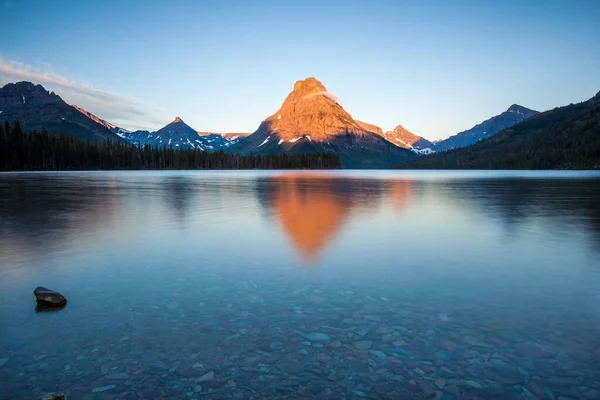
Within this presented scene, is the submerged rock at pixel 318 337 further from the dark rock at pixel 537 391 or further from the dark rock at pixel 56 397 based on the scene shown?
the dark rock at pixel 56 397

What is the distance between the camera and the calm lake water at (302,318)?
721 cm

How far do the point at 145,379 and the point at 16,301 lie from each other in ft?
23.4

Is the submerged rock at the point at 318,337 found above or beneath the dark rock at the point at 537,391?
above

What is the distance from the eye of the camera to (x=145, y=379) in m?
7.29

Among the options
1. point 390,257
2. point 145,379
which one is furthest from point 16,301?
point 390,257

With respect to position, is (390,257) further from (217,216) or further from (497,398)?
(217,216)

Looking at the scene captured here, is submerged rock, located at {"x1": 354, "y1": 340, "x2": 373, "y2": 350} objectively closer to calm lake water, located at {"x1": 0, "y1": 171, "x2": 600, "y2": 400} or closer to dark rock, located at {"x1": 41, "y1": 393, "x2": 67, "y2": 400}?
calm lake water, located at {"x1": 0, "y1": 171, "x2": 600, "y2": 400}

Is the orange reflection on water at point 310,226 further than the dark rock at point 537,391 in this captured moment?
Yes

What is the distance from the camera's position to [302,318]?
10.2 meters

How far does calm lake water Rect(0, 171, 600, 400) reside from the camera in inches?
284

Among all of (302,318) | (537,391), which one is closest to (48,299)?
(302,318)

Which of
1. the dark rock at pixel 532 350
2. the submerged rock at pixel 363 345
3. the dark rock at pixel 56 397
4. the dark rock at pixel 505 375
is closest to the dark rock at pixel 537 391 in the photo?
the dark rock at pixel 505 375

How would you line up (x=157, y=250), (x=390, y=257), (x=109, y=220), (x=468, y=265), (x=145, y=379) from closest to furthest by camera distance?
1. (x=145, y=379)
2. (x=468, y=265)
3. (x=390, y=257)
4. (x=157, y=250)
5. (x=109, y=220)

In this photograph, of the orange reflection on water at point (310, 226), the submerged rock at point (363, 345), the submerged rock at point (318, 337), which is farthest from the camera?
the orange reflection on water at point (310, 226)
